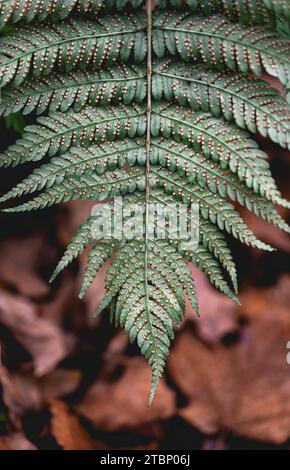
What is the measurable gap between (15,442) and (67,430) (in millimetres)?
274

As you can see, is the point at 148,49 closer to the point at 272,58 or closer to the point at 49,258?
the point at 272,58

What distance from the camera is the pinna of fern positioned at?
5.18 ft

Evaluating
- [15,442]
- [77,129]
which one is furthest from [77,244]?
[15,442]

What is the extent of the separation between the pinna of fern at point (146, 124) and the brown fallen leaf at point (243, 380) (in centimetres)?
127

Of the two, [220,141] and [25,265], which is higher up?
[220,141]

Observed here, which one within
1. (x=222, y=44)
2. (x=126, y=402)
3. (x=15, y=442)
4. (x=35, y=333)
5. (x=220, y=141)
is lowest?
(x=15, y=442)

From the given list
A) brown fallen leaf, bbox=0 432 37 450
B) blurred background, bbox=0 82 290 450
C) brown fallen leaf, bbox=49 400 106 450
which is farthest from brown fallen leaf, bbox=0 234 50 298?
brown fallen leaf, bbox=0 432 37 450

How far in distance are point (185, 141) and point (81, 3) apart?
1.80ft

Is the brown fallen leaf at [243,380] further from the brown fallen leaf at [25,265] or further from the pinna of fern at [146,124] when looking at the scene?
the pinna of fern at [146,124]

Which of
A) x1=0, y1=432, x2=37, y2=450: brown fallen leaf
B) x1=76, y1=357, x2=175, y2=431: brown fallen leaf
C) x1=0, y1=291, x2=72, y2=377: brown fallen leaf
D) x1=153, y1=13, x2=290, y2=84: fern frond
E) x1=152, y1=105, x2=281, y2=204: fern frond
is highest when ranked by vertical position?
x1=153, y1=13, x2=290, y2=84: fern frond

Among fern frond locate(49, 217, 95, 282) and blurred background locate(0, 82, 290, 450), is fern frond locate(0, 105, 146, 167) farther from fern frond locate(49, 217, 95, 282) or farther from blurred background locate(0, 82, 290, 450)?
blurred background locate(0, 82, 290, 450)

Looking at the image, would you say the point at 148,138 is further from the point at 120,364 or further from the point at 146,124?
the point at 120,364

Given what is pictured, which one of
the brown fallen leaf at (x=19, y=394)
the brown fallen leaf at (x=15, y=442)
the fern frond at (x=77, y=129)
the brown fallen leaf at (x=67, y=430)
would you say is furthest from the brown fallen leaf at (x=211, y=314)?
the fern frond at (x=77, y=129)

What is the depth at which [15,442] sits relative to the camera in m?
2.47
